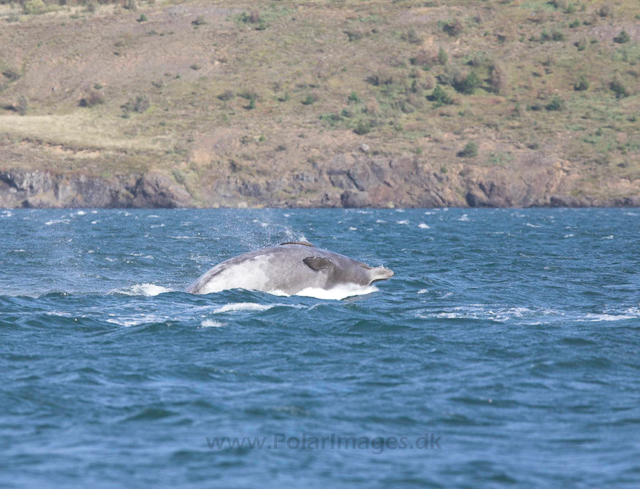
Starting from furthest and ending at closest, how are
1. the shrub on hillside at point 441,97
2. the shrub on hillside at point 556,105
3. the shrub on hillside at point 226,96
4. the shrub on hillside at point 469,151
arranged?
the shrub on hillside at point 226,96 → the shrub on hillside at point 441,97 → the shrub on hillside at point 556,105 → the shrub on hillside at point 469,151

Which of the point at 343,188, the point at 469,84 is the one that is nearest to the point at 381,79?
the point at 469,84

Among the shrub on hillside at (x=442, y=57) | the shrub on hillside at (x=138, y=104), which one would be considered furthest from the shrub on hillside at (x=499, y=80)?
the shrub on hillside at (x=138, y=104)

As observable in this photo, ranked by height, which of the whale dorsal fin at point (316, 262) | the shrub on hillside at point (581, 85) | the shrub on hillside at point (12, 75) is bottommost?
the whale dorsal fin at point (316, 262)

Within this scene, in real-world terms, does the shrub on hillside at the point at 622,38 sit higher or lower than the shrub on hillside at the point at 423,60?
higher

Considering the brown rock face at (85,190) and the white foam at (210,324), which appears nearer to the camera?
the white foam at (210,324)

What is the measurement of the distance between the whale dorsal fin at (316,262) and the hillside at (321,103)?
7174cm

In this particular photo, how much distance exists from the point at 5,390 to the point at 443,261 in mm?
20328

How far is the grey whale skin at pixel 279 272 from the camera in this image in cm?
1953

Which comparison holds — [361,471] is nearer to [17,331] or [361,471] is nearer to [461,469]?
[461,469]

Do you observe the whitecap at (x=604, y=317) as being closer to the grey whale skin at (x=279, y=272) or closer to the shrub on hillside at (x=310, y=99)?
the grey whale skin at (x=279, y=272)

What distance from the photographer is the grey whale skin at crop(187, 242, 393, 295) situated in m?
19.5

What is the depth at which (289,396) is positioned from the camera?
36.7 feet

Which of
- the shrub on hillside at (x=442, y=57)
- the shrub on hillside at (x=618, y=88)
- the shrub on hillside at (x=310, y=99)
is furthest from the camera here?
the shrub on hillside at (x=442, y=57)

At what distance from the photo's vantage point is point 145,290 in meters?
20.9
